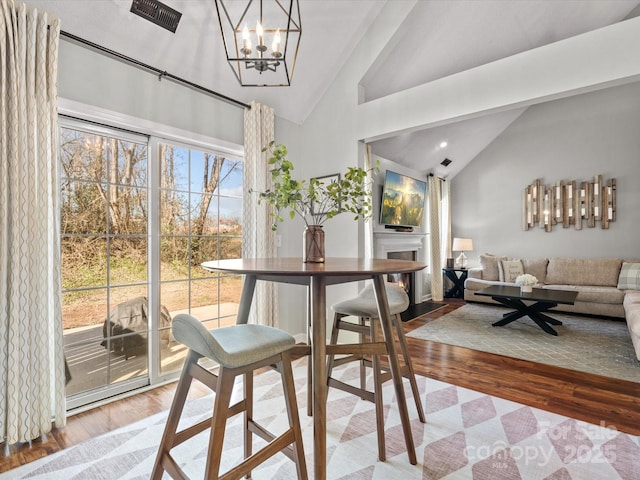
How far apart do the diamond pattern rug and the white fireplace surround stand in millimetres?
893

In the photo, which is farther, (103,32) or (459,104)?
(459,104)

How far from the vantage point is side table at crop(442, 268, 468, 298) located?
6.20 m

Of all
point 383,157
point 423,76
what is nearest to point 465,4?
point 423,76

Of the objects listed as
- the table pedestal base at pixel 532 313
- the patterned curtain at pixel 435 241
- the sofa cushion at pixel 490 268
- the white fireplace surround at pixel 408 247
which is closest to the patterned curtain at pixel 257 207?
the white fireplace surround at pixel 408 247

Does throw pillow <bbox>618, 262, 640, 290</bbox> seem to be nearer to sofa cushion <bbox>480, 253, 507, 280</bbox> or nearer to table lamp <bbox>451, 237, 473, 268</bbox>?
sofa cushion <bbox>480, 253, 507, 280</bbox>

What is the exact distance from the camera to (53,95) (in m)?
1.91

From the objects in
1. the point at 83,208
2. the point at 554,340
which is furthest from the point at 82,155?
the point at 554,340

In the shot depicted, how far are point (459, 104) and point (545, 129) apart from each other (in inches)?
170

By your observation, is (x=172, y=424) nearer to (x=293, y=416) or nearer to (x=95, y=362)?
(x=293, y=416)

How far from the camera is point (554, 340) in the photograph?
369cm

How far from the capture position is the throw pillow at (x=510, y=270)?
18.2 feet

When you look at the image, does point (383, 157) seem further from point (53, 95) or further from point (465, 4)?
point (53, 95)

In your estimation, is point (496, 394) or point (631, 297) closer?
point (496, 394)

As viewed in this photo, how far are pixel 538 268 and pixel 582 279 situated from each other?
0.60 metres
